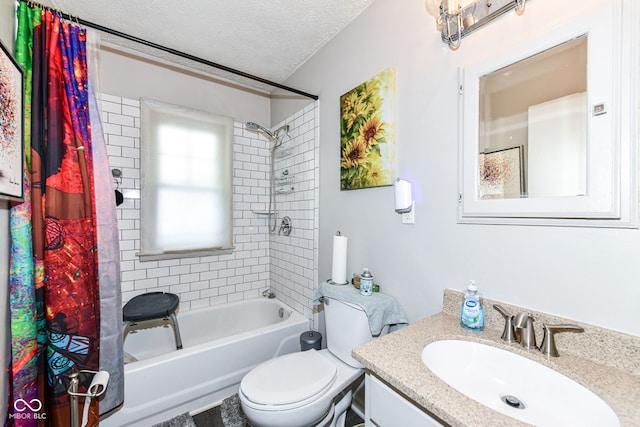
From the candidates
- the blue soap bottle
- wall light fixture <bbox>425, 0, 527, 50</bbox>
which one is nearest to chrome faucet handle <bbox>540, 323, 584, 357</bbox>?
the blue soap bottle

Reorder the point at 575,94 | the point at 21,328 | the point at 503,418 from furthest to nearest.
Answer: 1. the point at 21,328
2. the point at 575,94
3. the point at 503,418

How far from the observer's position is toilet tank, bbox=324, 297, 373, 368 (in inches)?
56.8

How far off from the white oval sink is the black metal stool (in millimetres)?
1770

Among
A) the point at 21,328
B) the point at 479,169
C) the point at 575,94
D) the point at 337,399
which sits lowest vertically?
the point at 337,399

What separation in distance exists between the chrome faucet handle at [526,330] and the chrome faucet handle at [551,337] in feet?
0.10

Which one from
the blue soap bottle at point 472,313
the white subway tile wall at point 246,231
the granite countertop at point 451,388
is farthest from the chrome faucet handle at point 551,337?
the white subway tile wall at point 246,231

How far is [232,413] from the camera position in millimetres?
1774

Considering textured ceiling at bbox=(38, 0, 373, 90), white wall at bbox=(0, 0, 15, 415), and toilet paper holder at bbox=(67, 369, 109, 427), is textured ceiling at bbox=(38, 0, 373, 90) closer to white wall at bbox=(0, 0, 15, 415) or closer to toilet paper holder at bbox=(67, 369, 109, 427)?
white wall at bbox=(0, 0, 15, 415)

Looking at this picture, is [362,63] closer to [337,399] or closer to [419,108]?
[419,108]

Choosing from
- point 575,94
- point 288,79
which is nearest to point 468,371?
point 575,94

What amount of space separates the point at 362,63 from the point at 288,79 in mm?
1022

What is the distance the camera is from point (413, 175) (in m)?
1.42

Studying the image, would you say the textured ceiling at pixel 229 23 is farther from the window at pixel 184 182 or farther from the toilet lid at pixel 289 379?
the toilet lid at pixel 289 379

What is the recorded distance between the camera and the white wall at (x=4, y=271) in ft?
3.38
